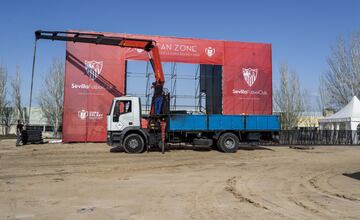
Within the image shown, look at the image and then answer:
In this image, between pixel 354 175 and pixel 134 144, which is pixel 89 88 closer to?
pixel 134 144

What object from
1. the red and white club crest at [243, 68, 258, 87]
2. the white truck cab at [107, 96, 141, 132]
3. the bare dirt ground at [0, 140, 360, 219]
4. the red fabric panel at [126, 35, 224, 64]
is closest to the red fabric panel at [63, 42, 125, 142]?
the red fabric panel at [126, 35, 224, 64]

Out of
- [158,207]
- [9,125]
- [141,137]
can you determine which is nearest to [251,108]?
[141,137]

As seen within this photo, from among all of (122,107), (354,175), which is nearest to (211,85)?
(122,107)

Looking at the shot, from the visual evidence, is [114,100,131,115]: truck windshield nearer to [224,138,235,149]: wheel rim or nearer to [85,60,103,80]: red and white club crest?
[224,138,235,149]: wheel rim

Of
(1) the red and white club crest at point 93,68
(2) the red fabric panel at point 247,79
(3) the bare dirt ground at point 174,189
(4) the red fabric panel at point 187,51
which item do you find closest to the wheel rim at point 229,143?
(3) the bare dirt ground at point 174,189

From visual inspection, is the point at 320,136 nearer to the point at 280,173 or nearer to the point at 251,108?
the point at 251,108

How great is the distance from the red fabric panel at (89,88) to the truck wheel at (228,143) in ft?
35.5

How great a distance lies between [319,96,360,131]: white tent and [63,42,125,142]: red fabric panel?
855 inches

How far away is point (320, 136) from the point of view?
33.5 m

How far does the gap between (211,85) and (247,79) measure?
3370 millimetres

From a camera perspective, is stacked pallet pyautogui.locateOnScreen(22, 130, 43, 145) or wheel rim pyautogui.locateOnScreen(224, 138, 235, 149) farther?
stacked pallet pyautogui.locateOnScreen(22, 130, 43, 145)

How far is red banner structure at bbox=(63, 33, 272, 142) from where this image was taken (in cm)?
2973

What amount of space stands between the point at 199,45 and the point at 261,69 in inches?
228

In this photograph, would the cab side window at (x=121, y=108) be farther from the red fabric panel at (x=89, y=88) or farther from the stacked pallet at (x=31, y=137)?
the stacked pallet at (x=31, y=137)
